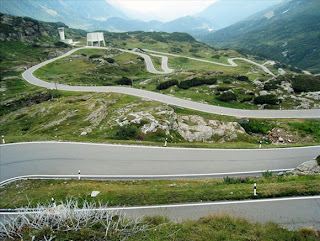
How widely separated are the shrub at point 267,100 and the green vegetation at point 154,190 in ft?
94.3

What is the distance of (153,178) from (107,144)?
27.2 ft

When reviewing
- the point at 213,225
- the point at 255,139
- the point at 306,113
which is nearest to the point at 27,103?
the point at 255,139

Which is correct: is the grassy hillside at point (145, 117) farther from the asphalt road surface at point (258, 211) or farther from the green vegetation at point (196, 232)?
the green vegetation at point (196, 232)

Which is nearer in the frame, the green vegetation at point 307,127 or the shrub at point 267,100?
→ the green vegetation at point 307,127

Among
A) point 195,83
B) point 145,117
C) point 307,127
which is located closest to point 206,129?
point 145,117

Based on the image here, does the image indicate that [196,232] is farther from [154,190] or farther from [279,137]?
[279,137]

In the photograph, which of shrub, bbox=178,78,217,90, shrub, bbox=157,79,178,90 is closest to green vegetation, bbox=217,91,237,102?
shrub, bbox=178,78,217,90

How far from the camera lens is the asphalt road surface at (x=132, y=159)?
1859 centimetres

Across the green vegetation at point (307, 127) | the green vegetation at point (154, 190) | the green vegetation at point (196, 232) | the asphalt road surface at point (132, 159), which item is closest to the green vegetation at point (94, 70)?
the asphalt road surface at point (132, 159)

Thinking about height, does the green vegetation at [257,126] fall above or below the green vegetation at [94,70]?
below

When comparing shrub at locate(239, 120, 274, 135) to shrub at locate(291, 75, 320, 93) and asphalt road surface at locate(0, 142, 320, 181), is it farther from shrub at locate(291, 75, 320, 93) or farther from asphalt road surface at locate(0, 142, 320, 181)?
shrub at locate(291, 75, 320, 93)

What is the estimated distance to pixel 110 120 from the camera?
3183 centimetres

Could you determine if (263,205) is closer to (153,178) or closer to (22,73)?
(153,178)

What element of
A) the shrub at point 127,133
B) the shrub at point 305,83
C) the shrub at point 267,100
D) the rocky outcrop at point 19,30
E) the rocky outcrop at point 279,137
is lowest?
the rocky outcrop at point 279,137
